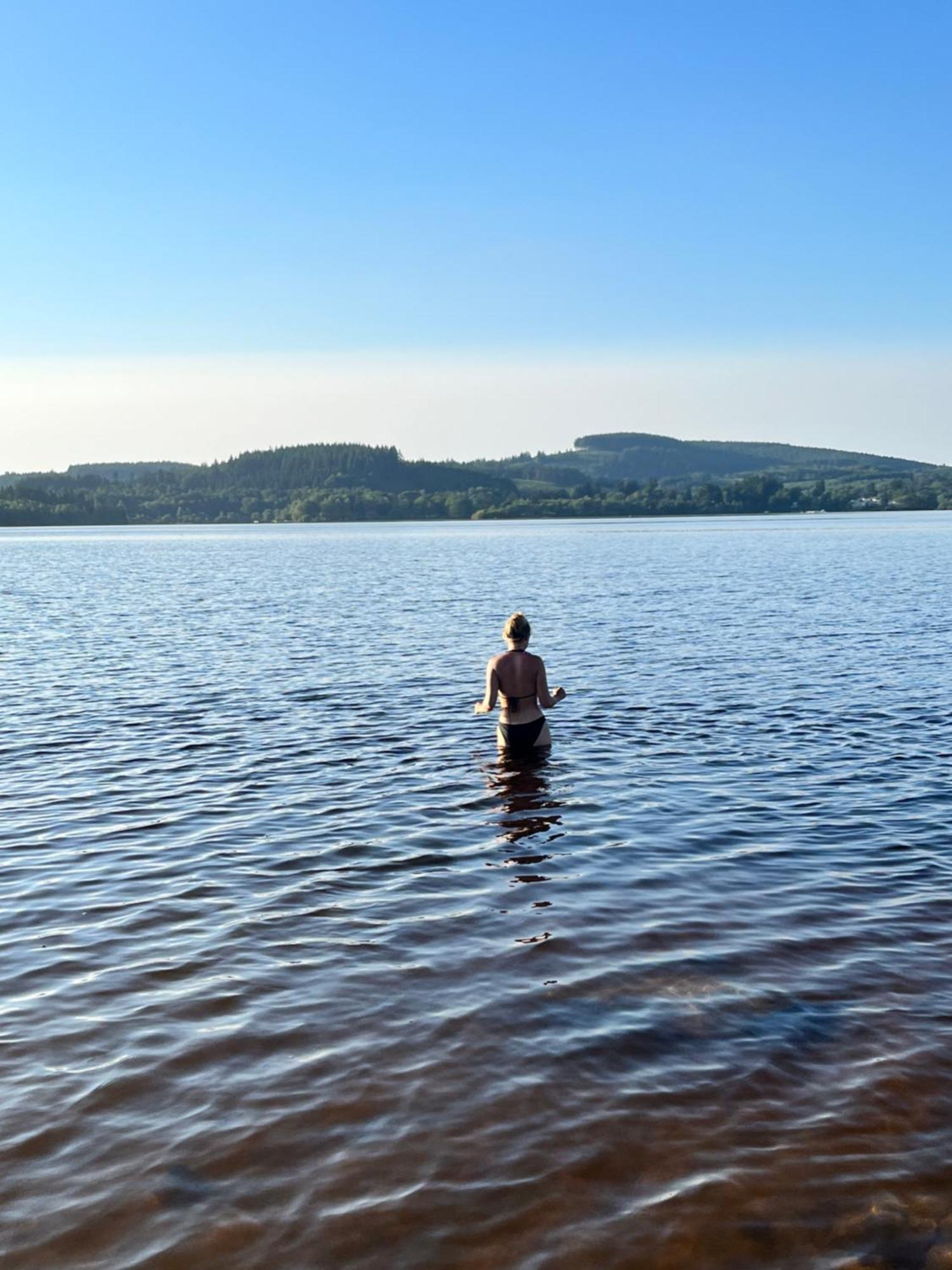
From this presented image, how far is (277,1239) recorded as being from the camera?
21.1 feet

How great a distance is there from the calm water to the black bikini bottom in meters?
0.39

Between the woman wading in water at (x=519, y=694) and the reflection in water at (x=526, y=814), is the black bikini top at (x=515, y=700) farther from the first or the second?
the reflection in water at (x=526, y=814)

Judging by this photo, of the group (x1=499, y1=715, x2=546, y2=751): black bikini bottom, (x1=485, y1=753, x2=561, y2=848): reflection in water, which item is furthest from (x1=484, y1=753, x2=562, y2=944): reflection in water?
(x1=499, y1=715, x2=546, y2=751): black bikini bottom

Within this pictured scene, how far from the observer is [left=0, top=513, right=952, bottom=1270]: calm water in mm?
6668

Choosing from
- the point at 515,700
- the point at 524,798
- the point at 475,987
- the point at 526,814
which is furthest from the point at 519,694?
the point at 475,987

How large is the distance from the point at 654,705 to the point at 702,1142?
17.9 m

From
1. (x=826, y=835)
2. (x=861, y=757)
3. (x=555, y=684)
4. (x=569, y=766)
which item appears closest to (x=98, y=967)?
(x=826, y=835)

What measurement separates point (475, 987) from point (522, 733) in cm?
964

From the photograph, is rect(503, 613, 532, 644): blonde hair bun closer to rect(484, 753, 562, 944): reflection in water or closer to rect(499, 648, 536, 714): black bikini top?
rect(499, 648, 536, 714): black bikini top

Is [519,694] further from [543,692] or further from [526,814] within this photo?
[526,814]

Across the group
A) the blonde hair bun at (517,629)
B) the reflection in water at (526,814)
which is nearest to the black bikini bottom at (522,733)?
the reflection in water at (526,814)

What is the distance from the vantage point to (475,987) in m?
9.83

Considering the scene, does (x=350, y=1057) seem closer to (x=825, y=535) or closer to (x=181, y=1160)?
(x=181, y=1160)

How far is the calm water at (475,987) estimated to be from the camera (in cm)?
667
